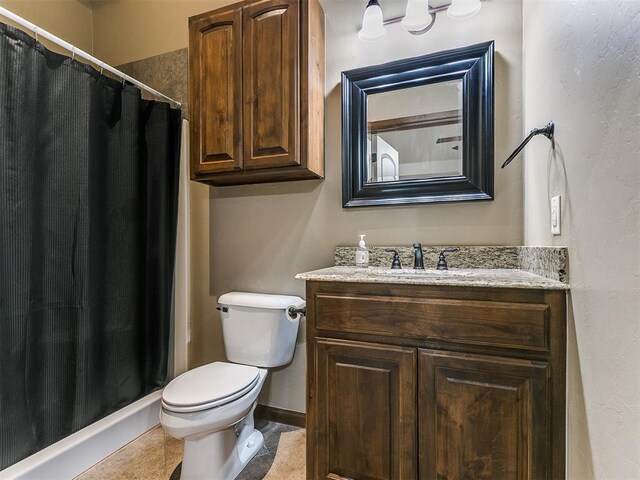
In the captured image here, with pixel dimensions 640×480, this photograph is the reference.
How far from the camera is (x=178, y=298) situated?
6.78ft

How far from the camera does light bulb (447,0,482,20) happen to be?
1.43m

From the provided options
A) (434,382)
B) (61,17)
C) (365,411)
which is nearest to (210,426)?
(365,411)

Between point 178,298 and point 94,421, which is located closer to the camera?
point 94,421

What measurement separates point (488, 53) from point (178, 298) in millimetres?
2140

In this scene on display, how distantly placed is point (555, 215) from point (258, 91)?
1.38 m

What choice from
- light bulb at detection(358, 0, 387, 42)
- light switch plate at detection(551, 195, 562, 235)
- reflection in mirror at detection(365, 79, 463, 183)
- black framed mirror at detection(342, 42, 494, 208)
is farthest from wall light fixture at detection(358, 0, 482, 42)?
light switch plate at detection(551, 195, 562, 235)

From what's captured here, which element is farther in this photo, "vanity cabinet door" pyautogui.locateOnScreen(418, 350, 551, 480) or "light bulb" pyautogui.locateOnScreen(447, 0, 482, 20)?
"light bulb" pyautogui.locateOnScreen(447, 0, 482, 20)

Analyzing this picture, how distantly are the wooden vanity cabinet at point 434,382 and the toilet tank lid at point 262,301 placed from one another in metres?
0.38

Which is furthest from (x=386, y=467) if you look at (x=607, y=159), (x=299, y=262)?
(x=607, y=159)

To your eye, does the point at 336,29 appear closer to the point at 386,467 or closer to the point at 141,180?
the point at 141,180

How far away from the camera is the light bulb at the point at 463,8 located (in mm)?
1435

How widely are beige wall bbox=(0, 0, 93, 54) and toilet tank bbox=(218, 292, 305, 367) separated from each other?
7.00ft

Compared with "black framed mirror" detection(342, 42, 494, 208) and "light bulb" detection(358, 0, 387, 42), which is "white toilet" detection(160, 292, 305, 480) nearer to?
"black framed mirror" detection(342, 42, 494, 208)

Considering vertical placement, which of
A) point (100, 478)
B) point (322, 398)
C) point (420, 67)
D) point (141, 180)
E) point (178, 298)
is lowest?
point (100, 478)
